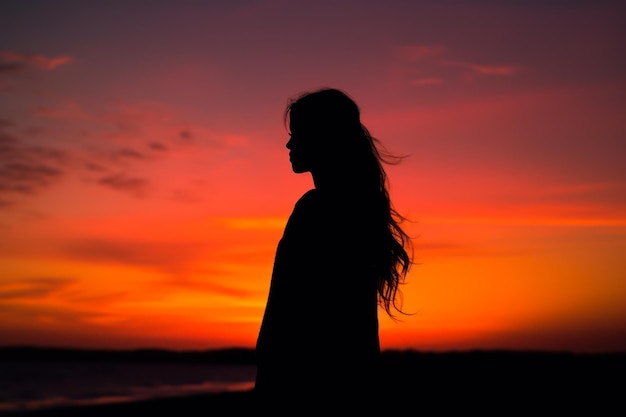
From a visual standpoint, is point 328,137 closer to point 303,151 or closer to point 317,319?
point 303,151

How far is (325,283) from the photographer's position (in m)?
2.06

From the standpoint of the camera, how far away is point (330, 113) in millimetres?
Answer: 2336

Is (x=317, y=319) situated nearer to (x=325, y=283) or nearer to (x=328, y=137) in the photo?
(x=325, y=283)

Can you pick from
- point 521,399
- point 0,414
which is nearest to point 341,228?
point 521,399

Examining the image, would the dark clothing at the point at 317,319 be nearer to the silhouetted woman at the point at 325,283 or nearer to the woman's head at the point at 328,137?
the silhouetted woman at the point at 325,283

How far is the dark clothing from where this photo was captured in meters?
1.99

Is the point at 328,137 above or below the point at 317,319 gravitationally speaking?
above

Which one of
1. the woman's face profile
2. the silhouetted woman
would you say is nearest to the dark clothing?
the silhouetted woman

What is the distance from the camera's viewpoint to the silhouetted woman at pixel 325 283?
Result: 200 centimetres

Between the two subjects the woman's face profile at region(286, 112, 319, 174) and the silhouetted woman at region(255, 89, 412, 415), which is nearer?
the silhouetted woman at region(255, 89, 412, 415)

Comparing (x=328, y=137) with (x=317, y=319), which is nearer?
(x=317, y=319)

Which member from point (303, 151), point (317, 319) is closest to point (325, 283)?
point (317, 319)

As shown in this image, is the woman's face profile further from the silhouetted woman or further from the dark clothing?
the dark clothing

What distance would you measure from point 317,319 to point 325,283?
0.36ft
